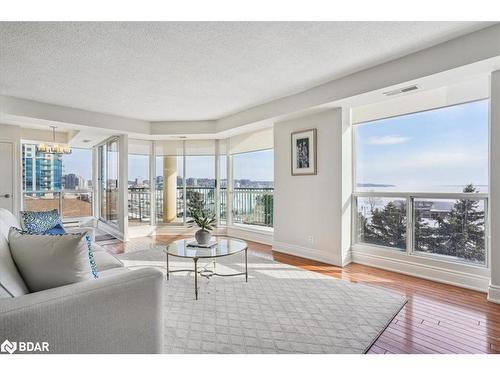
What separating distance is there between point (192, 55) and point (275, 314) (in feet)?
8.06

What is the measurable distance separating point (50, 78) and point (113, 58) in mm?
1107

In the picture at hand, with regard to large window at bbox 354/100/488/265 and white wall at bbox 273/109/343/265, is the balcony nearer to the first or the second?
white wall at bbox 273/109/343/265

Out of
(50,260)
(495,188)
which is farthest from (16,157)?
(495,188)

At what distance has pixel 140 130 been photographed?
212 inches

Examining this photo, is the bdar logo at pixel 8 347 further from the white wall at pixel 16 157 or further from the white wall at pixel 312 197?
the white wall at pixel 16 157

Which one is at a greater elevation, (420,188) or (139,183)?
(139,183)

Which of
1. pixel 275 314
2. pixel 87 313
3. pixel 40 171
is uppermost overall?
pixel 40 171

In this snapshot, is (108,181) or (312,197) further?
(108,181)

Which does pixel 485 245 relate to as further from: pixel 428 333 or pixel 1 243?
pixel 1 243

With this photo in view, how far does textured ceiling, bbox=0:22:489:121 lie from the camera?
7.31 ft

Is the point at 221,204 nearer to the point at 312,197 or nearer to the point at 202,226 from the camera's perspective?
the point at 312,197

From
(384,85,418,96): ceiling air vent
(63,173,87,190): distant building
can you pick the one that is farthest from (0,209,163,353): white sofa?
(63,173,87,190): distant building

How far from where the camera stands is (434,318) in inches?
88.4
